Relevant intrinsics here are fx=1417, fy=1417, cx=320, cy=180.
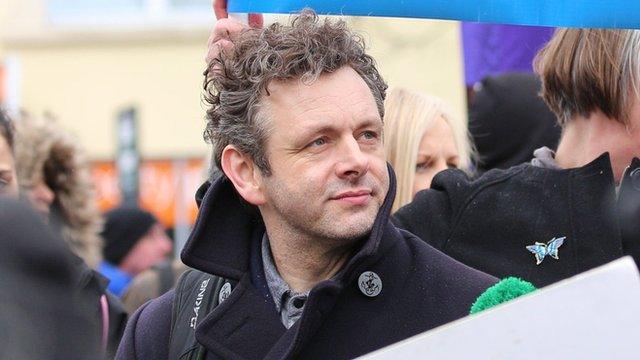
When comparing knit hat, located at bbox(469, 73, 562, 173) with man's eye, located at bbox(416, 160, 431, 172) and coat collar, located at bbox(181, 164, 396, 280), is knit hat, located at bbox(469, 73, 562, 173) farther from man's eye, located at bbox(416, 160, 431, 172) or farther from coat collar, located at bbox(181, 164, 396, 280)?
coat collar, located at bbox(181, 164, 396, 280)

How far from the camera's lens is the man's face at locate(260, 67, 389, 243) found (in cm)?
296

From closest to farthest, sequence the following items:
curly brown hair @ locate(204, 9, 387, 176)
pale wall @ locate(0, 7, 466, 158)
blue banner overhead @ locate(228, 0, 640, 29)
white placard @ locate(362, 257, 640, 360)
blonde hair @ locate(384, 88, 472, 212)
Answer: white placard @ locate(362, 257, 640, 360), blue banner overhead @ locate(228, 0, 640, 29), curly brown hair @ locate(204, 9, 387, 176), blonde hair @ locate(384, 88, 472, 212), pale wall @ locate(0, 7, 466, 158)

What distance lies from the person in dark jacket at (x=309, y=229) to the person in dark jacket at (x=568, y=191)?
289mm

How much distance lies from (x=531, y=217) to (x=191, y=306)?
32.3 inches

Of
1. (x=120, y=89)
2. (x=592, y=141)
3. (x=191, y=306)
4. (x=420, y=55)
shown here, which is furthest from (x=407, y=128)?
(x=120, y=89)

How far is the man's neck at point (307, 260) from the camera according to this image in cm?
308

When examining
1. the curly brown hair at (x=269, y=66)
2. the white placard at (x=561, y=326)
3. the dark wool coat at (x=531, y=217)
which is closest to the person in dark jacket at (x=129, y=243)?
the dark wool coat at (x=531, y=217)

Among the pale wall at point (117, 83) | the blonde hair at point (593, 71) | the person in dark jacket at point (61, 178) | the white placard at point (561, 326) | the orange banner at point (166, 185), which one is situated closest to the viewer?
the white placard at point (561, 326)

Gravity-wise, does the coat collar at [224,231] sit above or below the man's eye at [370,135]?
below

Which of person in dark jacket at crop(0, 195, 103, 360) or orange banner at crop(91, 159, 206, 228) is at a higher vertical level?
person in dark jacket at crop(0, 195, 103, 360)

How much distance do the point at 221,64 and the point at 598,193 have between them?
2.99 ft

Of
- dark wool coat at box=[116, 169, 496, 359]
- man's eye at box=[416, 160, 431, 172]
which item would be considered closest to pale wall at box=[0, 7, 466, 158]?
man's eye at box=[416, 160, 431, 172]

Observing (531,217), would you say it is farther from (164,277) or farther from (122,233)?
(122,233)

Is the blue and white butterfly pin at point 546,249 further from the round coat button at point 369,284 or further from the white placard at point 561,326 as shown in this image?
the white placard at point 561,326
